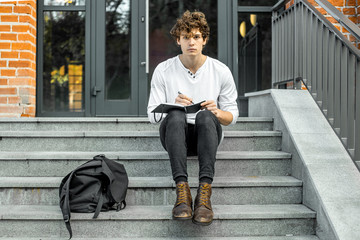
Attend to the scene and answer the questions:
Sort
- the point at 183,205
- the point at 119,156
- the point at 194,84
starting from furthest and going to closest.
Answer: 1. the point at 119,156
2. the point at 194,84
3. the point at 183,205

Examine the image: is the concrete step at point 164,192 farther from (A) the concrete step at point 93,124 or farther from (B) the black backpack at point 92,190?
(A) the concrete step at point 93,124

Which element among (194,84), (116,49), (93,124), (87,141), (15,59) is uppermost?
(116,49)

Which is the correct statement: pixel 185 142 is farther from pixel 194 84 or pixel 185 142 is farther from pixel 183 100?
pixel 194 84

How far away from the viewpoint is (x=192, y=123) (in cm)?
260

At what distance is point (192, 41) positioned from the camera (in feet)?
8.41

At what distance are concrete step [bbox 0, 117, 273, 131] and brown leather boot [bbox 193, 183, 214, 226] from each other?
1.35 metres

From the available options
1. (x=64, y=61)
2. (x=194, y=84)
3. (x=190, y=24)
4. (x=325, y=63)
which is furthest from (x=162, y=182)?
(x=64, y=61)

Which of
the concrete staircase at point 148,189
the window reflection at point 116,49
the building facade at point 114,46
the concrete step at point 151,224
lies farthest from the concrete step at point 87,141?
the window reflection at point 116,49

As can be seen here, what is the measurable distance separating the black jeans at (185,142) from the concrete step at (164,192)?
1.03 ft

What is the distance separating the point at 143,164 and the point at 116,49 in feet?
7.29

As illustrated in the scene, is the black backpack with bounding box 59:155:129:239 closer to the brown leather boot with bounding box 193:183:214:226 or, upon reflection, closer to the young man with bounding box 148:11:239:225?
the young man with bounding box 148:11:239:225

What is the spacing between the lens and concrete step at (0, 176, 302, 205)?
8.41ft

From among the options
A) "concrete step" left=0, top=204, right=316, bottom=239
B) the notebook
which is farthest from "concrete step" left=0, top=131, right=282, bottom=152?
"concrete step" left=0, top=204, right=316, bottom=239

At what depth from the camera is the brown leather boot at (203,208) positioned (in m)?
2.14
